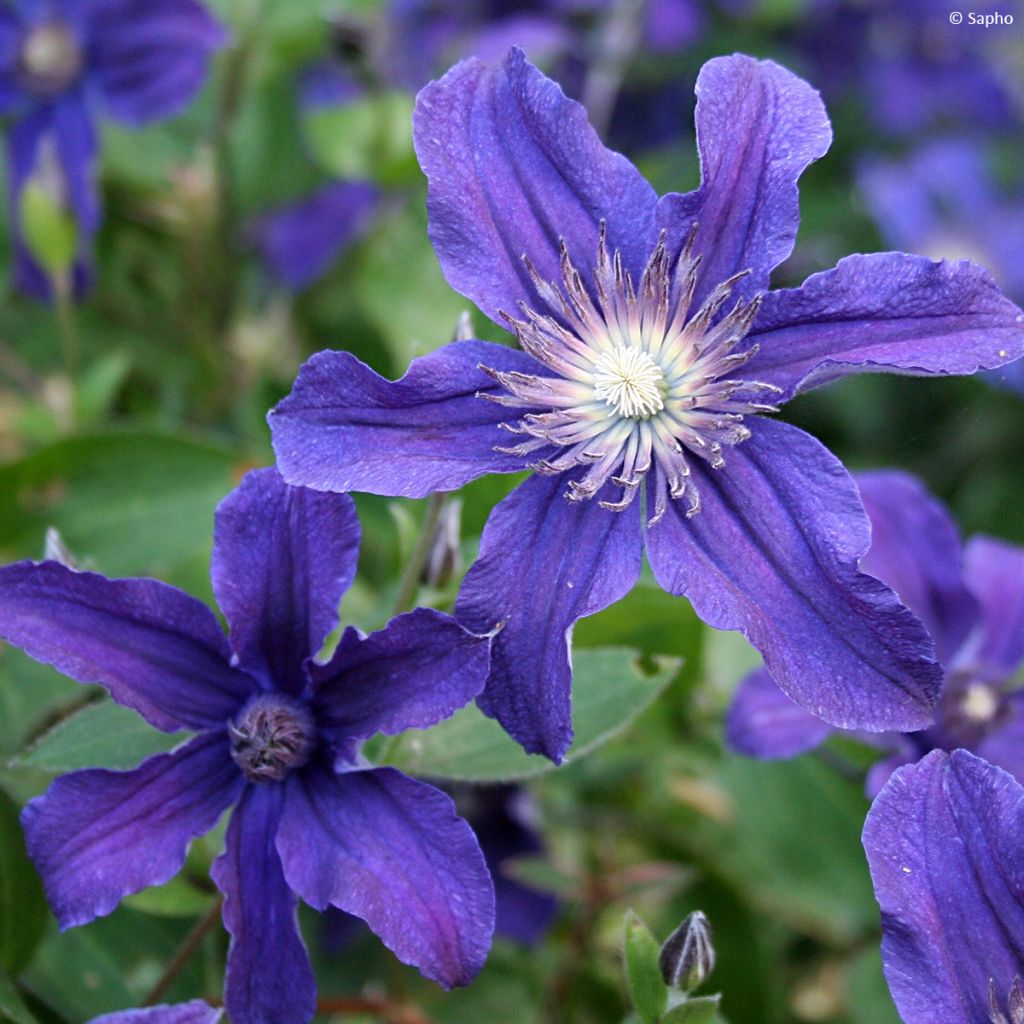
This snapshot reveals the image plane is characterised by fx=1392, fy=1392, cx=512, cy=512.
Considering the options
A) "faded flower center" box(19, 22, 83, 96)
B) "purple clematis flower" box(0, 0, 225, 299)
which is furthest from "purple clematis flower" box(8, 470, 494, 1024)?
"faded flower center" box(19, 22, 83, 96)

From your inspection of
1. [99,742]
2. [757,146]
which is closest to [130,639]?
[99,742]

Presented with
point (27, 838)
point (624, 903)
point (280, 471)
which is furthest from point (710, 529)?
point (624, 903)

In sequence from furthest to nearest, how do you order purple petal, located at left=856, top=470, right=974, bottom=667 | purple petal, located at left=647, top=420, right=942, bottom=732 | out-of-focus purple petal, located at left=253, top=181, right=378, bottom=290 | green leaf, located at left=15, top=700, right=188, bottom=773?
out-of-focus purple petal, located at left=253, top=181, right=378, bottom=290 → purple petal, located at left=856, top=470, right=974, bottom=667 → green leaf, located at left=15, top=700, right=188, bottom=773 → purple petal, located at left=647, top=420, right=942, bottom=732

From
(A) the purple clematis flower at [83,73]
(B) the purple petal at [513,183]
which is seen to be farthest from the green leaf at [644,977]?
(A) the purple clematis flower at [83,73]

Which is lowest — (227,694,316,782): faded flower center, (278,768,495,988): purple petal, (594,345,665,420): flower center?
(278,768,495,988): purple petal

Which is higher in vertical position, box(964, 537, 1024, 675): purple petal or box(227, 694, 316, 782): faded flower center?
box(964, 537, 1024, 675): purple petal

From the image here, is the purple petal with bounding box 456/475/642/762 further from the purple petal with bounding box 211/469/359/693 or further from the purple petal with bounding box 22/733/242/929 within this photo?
the purple petal with bounding box 22/733/242/929
